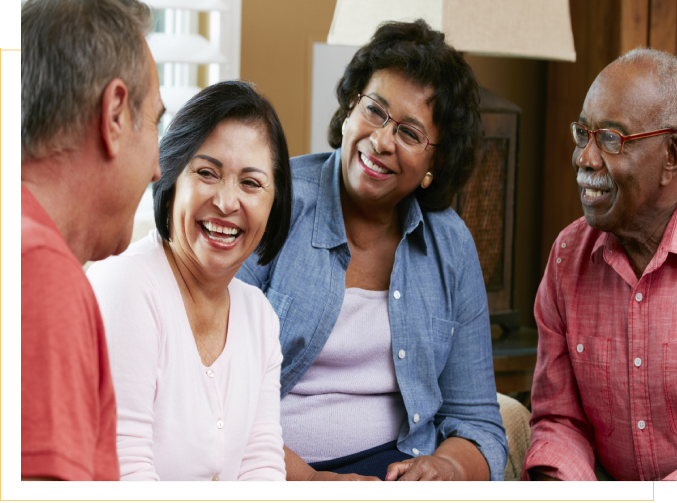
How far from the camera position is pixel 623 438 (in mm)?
1436

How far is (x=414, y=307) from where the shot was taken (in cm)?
158

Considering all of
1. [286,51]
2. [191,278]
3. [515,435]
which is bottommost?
[515,435]

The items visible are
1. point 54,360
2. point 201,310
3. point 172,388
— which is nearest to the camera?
point 54,360

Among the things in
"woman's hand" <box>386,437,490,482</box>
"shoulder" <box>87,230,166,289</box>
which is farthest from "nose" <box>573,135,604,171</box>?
"shoulder" <box>87,230,166,289</box>

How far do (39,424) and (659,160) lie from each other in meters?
1.20

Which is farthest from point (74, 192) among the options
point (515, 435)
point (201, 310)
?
point (515, 435)

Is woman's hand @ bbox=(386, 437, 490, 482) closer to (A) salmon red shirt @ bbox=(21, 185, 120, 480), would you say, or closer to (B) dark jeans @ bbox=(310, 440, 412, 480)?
(B) dark jeans @ bbox=(310, 440, 412, 480)

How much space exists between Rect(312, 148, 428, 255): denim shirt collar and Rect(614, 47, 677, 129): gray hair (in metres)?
0.55

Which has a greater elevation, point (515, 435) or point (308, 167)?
point (308, 167)

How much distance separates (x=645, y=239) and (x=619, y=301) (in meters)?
0.14

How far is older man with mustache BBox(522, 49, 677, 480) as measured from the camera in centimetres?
135

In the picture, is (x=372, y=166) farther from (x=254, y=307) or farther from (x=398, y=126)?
(x=254, y=307)

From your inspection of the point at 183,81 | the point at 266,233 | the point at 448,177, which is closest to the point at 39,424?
the point at 266,233

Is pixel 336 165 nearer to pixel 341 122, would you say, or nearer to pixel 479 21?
pixel 341 122
